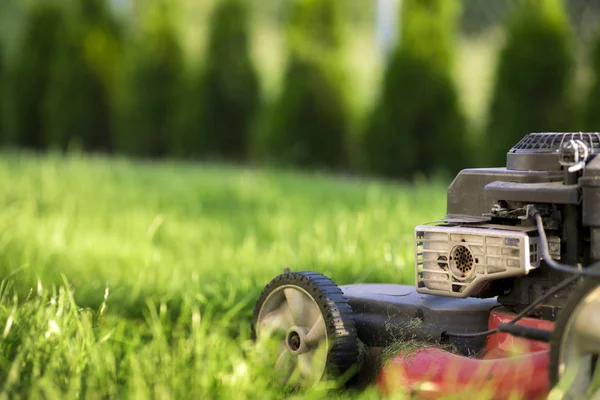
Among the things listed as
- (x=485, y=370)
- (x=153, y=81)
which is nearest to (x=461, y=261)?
(x=485, y=370)

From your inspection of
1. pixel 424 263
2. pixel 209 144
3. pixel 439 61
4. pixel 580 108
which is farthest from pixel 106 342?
pixel 209 144

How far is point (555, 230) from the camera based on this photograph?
2.80m

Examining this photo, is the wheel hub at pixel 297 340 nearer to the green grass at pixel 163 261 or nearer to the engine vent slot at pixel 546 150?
the green grass at pixel 163 261

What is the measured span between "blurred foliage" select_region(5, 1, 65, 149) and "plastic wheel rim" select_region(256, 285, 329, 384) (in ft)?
41.7

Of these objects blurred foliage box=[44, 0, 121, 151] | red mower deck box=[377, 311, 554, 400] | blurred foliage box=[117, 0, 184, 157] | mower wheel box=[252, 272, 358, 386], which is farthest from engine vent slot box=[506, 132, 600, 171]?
blurred foliage box=[44, 0, 121, 151]

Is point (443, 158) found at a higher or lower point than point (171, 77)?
lower

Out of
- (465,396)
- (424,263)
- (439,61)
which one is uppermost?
(439,61)

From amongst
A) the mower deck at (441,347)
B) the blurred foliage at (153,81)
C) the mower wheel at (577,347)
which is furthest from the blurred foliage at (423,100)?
the mower wheel at (577,347)

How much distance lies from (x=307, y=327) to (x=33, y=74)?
13.3 metres

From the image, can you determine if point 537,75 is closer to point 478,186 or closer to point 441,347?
point 478,186

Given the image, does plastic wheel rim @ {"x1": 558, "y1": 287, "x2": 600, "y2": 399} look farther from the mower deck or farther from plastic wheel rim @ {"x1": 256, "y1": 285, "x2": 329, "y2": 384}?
plastic wheel rim @ {"x1": 256, "y1": 285, "x2": 329, "y2": 384}

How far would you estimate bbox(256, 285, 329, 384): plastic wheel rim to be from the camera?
3018 mm

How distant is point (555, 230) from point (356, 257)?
1866 mm

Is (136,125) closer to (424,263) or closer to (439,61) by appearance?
(439,61)
